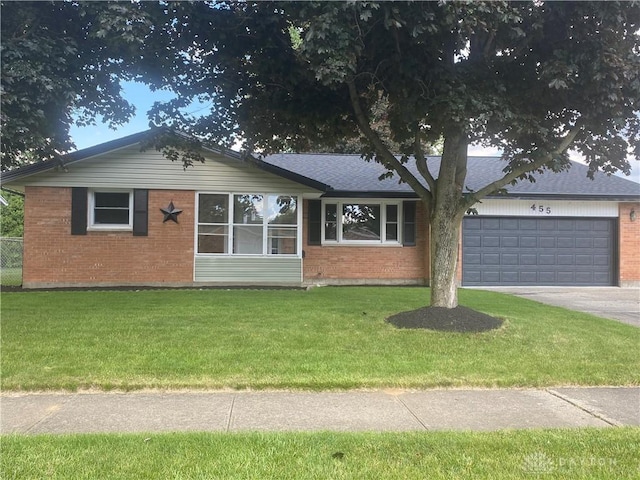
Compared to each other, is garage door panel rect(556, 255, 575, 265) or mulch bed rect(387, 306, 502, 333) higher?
garage door panel rect(556, 255, 575, 265)

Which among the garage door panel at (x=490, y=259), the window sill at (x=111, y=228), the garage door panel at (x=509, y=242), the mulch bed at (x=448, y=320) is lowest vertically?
the mulch bed at (x=448, y=320)

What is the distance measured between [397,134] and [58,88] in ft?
17.6

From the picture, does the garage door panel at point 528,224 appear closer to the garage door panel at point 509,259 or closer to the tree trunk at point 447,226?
the garage door panel at point 509,259

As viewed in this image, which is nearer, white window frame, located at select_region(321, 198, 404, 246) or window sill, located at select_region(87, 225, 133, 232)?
window sill, located at select_region(87, 225, 133, 232)

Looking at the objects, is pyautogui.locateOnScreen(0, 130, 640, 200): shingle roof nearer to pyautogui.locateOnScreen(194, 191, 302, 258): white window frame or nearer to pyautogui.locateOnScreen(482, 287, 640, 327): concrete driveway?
pyautogui.locateOnScreen(194, 191, 302, 258): white window frame

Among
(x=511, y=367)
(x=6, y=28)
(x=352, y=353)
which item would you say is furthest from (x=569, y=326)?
(x=6, y=28)

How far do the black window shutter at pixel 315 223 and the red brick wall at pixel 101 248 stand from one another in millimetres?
3426

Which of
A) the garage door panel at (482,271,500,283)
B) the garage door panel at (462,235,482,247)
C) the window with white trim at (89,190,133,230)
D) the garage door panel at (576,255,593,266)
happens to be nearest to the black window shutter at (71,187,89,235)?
the window with white trim at (89,190,133,230)

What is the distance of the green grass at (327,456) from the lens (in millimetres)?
Result: 3055

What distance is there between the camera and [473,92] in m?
6.77

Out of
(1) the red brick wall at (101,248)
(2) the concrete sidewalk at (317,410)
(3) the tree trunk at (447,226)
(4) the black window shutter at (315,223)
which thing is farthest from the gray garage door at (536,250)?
(2) the concrete sidewalk at (317,410)

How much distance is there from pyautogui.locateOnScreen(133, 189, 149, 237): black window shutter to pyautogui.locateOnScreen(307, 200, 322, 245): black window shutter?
4.62m

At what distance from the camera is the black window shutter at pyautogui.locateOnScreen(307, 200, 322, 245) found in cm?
1452

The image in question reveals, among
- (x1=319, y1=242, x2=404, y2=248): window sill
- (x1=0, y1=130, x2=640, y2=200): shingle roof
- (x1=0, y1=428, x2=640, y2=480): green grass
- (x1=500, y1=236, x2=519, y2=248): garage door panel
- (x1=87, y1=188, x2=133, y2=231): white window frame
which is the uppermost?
(x1=0, y1=130, x2=640, y2=200): shingle roof
